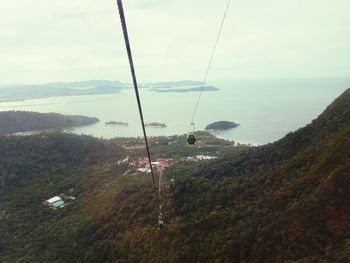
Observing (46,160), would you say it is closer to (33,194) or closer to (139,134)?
(33,194)

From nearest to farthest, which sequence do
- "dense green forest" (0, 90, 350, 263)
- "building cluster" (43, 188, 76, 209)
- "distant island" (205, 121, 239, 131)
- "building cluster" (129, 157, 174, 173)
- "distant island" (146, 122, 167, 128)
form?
"dense green forest" (0, 90, 350, 263) → "building cluster" (43, 188, 76, 209) → "building cluster" (129, 157, 174, 173) → "distant island" (205, 121, 239, 131) → "distant island" (146, 122, 167, 128)

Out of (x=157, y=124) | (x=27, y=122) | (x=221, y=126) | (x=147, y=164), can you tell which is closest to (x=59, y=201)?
(x=147, y=164)

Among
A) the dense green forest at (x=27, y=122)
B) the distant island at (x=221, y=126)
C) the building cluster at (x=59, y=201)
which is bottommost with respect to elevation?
the building cluster at (x=59, y=201)

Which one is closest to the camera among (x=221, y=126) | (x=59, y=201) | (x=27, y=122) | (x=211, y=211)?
(x=211, y=211)

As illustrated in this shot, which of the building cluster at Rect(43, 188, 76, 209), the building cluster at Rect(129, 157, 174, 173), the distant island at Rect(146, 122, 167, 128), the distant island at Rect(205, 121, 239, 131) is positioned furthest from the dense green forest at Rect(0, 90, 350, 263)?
the distant island at Rect(146, 122, 167, 128)

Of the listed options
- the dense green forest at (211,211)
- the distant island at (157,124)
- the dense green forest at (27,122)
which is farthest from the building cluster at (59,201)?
the distant island at (157,124)

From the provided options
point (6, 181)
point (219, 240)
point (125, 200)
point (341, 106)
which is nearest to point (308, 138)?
point (341, 106)

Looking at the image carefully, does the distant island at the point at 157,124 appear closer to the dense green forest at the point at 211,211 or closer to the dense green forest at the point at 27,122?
the dense green forest at the point at 27,122

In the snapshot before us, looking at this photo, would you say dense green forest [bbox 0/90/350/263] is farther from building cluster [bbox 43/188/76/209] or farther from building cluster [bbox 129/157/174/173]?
building cluster [bbox 129/157/174/173]

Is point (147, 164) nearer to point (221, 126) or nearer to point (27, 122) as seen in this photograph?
point (221, 126)
